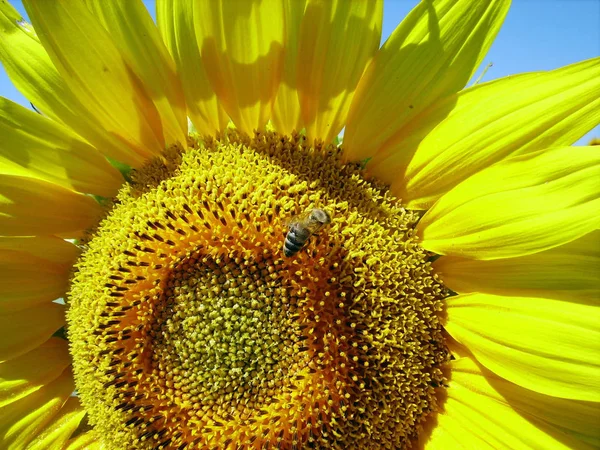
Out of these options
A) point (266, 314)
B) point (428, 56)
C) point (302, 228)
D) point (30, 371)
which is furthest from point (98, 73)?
point (30, 371)

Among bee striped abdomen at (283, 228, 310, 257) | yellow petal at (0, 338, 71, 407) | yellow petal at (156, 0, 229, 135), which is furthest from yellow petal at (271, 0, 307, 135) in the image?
yellow petal at (0, 338, 71, 407)

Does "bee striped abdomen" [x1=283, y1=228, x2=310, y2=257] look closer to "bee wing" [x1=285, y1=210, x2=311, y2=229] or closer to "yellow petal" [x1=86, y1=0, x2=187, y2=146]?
"bee wing" [x1=285, y1=210, x2=311, y2=229]

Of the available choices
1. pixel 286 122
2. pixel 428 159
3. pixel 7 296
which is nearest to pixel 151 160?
pixel 286 122

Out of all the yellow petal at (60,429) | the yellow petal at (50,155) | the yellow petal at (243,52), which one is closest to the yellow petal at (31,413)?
the yellow petal at (60,429)

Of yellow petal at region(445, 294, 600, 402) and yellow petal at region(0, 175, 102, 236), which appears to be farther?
yellow petal at region(0, 175, 102, 236)

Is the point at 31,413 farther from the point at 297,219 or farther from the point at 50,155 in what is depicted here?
the point at 297,219

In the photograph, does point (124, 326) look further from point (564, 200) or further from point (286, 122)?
point (564, 200)
